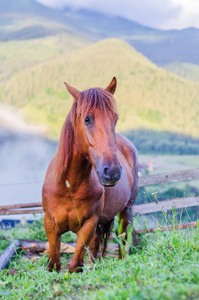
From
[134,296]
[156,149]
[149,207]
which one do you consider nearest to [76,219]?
[134,296]

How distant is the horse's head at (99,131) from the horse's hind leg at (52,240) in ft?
2.67

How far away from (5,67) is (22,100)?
4.52 feet

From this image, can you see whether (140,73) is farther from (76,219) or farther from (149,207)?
(76,219)

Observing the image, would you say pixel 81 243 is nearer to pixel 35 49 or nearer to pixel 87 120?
pixel 87 120

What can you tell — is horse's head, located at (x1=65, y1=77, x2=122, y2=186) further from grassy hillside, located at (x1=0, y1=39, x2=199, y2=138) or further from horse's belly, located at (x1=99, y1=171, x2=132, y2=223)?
grassy hillside, located at (x1=0, y1=39, x2=199, y2=138)

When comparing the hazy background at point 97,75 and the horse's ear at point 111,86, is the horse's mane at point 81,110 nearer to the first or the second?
the horse's ear at point 111,86


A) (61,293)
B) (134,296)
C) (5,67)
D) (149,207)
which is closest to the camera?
(134,296)

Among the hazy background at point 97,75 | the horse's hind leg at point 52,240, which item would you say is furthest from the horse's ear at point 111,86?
the hazy background at point 97,75

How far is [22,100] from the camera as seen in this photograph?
10336 millimetres

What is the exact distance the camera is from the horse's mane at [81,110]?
2711mm

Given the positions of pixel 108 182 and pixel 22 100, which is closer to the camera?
pixel 108 182

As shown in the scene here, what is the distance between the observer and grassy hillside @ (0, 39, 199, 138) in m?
10.3

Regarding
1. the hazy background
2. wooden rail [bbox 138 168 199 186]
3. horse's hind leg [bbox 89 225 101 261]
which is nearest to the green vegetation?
the hazy background

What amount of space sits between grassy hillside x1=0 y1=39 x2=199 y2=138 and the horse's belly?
6020 millimetres
